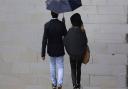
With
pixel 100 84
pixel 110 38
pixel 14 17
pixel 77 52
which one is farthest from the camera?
pixel 14 17

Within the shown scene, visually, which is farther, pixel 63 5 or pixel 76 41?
pixel 63 5

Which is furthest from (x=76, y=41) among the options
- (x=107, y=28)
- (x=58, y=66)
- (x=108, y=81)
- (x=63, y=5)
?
(x=107, y=28)

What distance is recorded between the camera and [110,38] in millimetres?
13164

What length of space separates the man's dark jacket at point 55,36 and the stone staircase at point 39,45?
1.27 metres

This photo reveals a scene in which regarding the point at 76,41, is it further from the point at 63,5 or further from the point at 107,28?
the point at 107,28

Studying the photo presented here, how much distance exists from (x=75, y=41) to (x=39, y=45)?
2890 millimetres

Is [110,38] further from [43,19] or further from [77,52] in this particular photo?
[77,52]

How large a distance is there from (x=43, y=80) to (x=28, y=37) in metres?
1.89

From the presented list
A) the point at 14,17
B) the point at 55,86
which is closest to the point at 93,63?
the point at 55,86

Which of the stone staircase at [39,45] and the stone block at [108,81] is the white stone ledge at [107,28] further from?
→ the stone block at [108,81]

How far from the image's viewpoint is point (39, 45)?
13.1 metres

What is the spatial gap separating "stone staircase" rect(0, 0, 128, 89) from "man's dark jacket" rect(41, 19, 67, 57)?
1273 millimetres

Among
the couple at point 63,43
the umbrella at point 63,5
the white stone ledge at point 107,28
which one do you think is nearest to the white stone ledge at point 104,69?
the white stone ledge at point 107,28

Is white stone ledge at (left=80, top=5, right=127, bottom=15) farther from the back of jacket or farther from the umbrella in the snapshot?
the back of jacket
